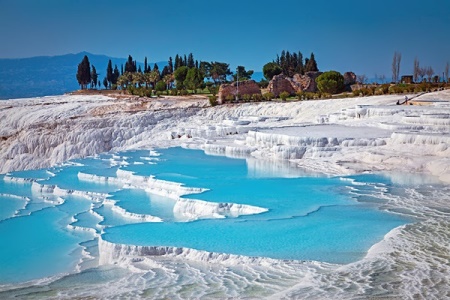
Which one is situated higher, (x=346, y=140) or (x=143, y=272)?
(x=346, y=140)

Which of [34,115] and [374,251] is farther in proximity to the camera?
[34,115]

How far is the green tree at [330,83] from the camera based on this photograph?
2730cm

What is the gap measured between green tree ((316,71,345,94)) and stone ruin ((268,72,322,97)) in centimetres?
96

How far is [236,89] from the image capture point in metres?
26.4

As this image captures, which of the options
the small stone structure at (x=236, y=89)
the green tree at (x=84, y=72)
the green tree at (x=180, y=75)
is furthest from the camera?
the green tree at (x=84, y=72)

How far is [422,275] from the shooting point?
5.54 meters

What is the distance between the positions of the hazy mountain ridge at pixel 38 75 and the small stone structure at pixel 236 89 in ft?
181

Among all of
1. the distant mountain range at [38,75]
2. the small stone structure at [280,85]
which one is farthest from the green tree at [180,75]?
the distant mountain range at [38,75]

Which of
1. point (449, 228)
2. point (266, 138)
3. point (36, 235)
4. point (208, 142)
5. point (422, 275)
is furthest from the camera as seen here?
point (208, 142)

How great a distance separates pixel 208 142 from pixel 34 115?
40.2ft

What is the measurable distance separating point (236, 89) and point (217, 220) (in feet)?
61.5

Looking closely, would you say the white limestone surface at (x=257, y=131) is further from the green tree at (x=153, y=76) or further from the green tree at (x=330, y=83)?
the green tree at (x=153, y=76)

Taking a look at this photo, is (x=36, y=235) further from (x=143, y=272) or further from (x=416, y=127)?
(x=416, y=127)

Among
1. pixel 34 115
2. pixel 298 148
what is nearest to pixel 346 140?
pixel 298 148
